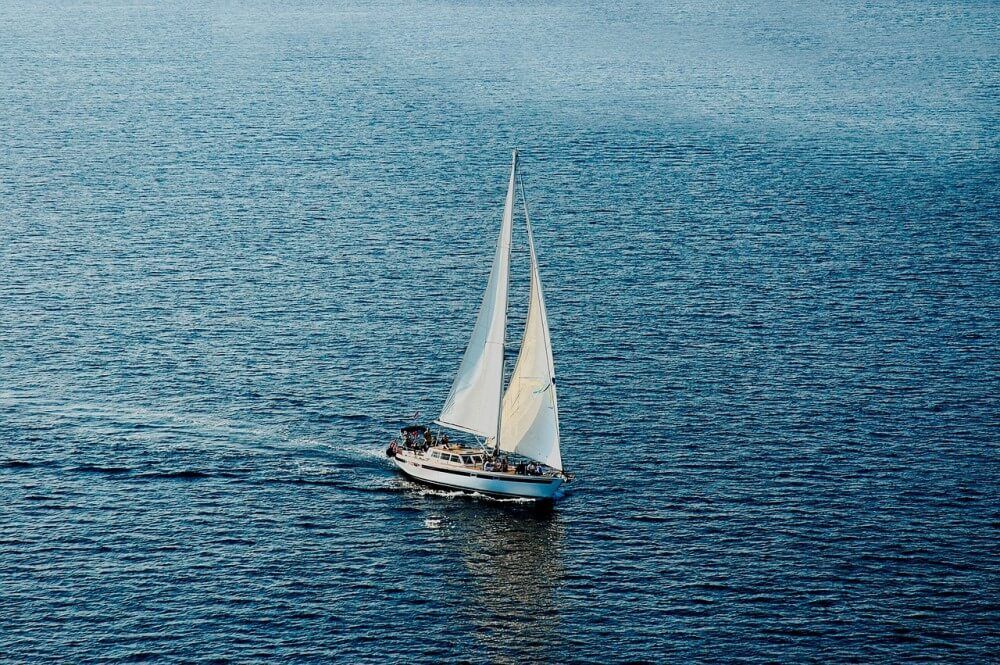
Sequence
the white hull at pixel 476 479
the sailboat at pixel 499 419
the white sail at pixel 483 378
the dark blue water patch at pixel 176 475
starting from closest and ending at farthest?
the white hull at pixel 476 479, the sailboat at pixel 499 419, the dark blue water patch at pixel 176 475, the white sail at pixel 483 378

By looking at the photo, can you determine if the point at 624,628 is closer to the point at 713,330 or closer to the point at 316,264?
the point at 713,330

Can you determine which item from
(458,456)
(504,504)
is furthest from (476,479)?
(504,504)

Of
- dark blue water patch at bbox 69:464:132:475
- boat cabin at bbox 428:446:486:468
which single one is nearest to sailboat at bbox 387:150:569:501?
boat cabin at bbox 428:446:486:468

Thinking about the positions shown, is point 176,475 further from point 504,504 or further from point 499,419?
point 504,504

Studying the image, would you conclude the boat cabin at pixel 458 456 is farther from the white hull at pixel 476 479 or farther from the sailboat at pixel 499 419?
the white hull at pixel 476 479

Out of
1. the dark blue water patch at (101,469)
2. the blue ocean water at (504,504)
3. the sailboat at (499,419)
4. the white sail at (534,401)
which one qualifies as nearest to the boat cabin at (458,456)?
the sailboat at (499,419)

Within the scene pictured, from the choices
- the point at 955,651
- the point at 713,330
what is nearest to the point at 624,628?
A: the point at 955,651
